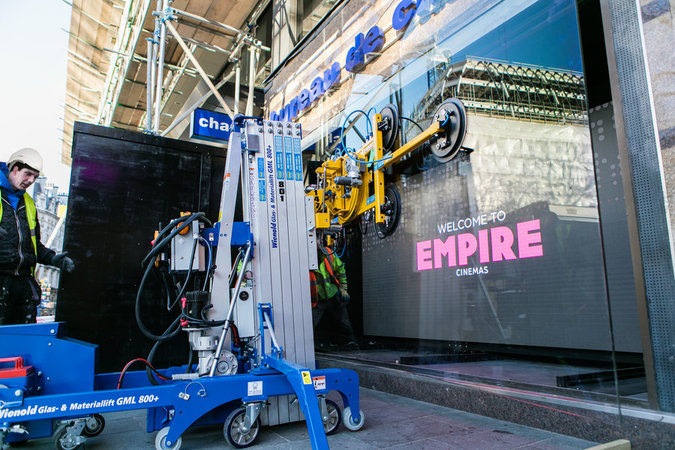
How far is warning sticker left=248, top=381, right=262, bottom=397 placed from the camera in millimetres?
2453

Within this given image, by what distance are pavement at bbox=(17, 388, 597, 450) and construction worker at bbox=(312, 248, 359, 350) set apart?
2.78 metres

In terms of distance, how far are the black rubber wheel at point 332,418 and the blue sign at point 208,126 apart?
2283 mm

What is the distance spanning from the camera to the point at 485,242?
4105mm

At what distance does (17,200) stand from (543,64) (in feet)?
14.4

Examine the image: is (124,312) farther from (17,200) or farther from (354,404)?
(354,404)

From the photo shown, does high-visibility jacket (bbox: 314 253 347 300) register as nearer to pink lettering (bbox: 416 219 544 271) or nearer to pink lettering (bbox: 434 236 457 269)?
pink lettering (bbox: 416 219 544 271)

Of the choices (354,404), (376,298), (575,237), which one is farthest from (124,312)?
(575,237)

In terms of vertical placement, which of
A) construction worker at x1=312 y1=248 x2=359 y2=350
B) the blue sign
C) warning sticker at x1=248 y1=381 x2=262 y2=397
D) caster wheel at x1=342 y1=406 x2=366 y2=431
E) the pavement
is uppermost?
the blue sign

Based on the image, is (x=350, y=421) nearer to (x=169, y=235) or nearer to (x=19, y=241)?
(x=169, y=235)

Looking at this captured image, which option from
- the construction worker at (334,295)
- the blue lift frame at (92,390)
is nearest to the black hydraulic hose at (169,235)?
the blue lift frame at (92,390)

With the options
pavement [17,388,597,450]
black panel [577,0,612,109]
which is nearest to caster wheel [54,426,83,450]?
pavement [17,388,597,450]

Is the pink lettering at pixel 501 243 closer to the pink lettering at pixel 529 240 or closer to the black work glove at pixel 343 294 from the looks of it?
the pink lettering at pixel 529 240

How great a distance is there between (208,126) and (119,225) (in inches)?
59.2

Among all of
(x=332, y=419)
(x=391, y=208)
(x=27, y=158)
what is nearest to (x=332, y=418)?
(x=332, y=419)
